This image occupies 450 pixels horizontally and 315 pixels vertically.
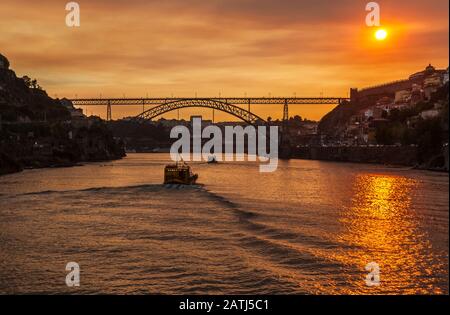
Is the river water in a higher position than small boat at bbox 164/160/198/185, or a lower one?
lower

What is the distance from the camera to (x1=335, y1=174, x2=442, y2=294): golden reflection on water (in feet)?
35.9

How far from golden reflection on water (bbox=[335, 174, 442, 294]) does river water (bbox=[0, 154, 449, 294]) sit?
0.03 metres

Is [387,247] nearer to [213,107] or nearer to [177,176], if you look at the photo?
[177,176]

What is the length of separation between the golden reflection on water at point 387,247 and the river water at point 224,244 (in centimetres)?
3

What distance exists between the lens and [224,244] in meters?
15.3

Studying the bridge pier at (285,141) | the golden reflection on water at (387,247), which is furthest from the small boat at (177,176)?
the bridge pier at (285,141)

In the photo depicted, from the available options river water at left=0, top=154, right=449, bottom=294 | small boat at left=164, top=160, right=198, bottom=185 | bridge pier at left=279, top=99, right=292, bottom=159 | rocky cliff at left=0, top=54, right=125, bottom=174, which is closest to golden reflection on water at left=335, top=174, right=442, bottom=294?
river water at left=0, top=154, right=449, bottom=294

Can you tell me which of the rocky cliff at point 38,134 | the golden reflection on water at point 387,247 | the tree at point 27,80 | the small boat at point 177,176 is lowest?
the golden reflection on water at point 387,247

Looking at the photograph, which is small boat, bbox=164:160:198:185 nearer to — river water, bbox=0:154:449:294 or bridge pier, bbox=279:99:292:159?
river water, bbox=0:154:449:294

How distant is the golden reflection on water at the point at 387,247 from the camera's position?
10945 mm

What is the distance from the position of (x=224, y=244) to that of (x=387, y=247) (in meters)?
4.21

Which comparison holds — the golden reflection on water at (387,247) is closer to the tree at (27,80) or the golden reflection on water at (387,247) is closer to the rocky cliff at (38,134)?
the rocky cliff at (38,134)

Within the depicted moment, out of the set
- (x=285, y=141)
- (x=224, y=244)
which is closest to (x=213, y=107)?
(x=285, y=141)
